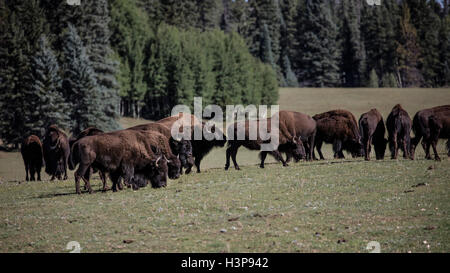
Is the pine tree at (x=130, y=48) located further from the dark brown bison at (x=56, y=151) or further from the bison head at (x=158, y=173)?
the bison head at (x=158, y=173)

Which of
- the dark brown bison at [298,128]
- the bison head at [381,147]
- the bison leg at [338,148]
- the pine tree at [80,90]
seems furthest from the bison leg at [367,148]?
the pine tree at [80,90]

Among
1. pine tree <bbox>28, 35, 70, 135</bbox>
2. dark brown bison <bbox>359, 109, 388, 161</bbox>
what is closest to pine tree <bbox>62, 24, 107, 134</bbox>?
pine tree <bbox>28, 35, 70, 135</bbox>

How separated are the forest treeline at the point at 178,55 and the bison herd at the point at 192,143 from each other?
109 feet

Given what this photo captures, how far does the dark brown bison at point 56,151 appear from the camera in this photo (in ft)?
81.8

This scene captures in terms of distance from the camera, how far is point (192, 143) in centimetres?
2397

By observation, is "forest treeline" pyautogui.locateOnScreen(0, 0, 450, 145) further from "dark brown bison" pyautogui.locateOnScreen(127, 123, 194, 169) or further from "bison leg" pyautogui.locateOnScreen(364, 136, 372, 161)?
"bison leg" pyautogui.locateOnScreen(364, 136, 372, 161)

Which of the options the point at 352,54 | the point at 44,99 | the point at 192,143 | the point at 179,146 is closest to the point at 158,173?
the point at 179,146

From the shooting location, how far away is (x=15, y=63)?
57.6 meters

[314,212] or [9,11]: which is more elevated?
[9,11]
